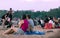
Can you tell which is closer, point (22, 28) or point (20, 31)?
point (20, 31)

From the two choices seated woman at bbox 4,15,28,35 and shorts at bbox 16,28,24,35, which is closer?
shorts at bbox 16,28,24,35

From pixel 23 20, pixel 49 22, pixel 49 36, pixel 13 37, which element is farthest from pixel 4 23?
pixel 49 36

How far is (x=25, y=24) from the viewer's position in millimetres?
13219

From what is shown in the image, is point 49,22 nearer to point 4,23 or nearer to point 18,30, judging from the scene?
point 4,23

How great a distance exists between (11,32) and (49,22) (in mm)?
5786

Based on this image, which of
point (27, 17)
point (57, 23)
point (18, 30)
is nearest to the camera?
point (18, 30)

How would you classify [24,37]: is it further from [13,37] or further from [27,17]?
[27,17]

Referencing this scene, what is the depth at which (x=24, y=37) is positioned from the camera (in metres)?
11.2

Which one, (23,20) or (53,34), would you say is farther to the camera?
(23,20)

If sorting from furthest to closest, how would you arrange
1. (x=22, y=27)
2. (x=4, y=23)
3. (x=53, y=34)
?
1. (x=4, y=23)
2. (x=22, y=27)
3. (x=53, y=34)

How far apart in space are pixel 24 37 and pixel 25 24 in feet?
6.89

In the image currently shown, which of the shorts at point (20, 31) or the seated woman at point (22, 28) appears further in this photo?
the seated woman at point (22, 28)

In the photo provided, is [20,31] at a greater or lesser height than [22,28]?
lesser

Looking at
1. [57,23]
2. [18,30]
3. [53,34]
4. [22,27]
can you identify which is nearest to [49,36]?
[53,34]
